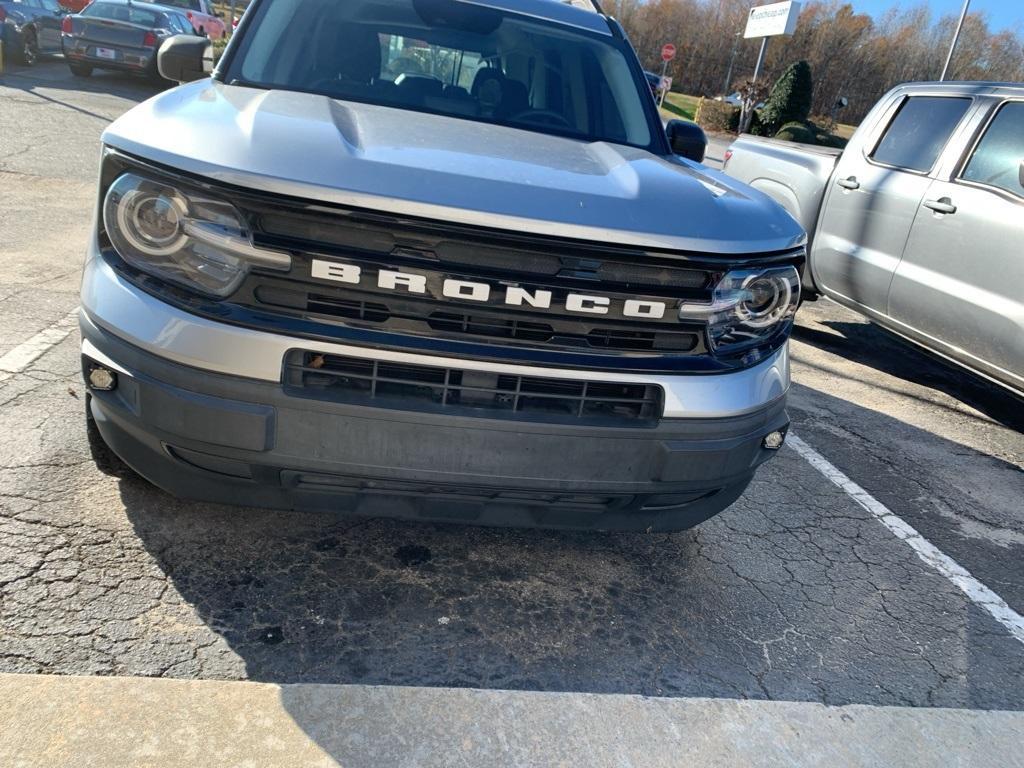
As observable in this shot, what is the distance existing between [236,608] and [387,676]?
0.51 m

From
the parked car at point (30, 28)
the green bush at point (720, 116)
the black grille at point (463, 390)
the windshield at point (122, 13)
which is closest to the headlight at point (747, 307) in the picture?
the black grille at point (463, 390)

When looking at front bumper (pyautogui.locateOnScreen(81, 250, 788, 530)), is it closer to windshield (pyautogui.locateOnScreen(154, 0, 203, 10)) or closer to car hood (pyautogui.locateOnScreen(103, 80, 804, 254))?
car hood (pyautogui.locateOnScreen(103, 80, 804, 254))

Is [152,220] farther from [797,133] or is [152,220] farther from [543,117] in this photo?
[797,133]

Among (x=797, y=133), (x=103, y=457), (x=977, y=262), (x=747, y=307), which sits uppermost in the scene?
(x=747, y=307)

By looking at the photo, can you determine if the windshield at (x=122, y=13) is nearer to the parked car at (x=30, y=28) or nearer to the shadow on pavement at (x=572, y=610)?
the parked car at (x=30, y=28)

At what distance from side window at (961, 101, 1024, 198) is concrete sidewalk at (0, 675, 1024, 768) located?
3317mm

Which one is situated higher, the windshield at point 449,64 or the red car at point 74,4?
the windshield at point 449,64

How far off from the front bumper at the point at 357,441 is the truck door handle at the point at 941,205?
10.2 feet

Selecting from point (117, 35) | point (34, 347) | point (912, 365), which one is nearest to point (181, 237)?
point (34, 347)

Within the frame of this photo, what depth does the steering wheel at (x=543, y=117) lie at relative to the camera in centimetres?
344

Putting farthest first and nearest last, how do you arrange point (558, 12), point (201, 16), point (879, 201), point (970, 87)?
point (201, 16) → point (879, 201) → point (970, 87) → point (558, 12)

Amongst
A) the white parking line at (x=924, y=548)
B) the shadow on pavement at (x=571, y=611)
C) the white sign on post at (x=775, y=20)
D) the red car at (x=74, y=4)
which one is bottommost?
the white parking line at (x=924, y=548)

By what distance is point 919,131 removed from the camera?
5.56 metres

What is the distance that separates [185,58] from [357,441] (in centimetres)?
261
